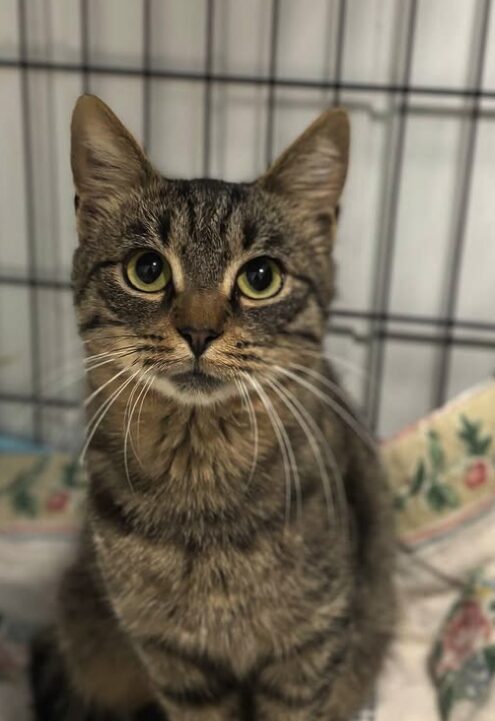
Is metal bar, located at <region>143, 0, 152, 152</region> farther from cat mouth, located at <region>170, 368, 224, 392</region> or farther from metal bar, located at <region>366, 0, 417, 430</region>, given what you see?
cat mouth, located at <region>170, 368, 224, 392</region>

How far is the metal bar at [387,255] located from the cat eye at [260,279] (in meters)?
0.70

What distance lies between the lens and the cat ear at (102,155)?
2.80 feet

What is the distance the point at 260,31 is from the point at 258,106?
13 centimetres

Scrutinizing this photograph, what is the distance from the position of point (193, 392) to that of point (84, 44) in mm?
951

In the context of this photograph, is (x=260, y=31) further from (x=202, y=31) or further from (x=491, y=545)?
(x=491, y=545)

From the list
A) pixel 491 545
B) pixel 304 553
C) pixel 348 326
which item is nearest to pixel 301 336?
pixel 304 553

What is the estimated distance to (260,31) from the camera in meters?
1.43

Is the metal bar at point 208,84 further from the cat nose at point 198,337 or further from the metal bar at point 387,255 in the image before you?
Answer: the cat nose at point 198,337

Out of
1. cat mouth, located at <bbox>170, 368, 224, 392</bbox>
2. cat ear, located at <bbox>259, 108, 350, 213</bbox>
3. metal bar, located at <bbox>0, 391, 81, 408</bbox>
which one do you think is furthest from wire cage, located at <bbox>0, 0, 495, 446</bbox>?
cat mouth, located at <bbox>170, 368, 224, 392</bbox>

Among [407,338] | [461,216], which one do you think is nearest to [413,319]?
[407,338]

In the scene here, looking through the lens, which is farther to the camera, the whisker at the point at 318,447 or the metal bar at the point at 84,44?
the metal bar at the point at 84,44

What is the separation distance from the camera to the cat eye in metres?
0.85

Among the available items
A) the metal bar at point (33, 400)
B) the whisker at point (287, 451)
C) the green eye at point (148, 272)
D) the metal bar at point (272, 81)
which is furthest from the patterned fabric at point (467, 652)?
the metal bar at point (33, 400)

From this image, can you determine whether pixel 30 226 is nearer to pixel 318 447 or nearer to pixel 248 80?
pixel 248 80
